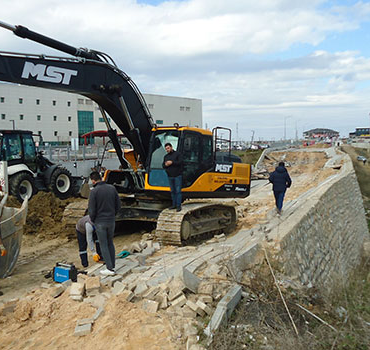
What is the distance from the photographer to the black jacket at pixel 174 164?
7848mm

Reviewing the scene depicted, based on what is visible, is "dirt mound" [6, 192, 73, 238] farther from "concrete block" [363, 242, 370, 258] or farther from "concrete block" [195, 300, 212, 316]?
"concrete block" [363, 242, 370, 258]

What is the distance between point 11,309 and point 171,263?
8.40 ft

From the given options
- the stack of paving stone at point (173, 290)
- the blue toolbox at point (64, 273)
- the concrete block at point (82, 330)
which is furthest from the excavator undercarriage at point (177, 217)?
the concrete block at point (82, 330)

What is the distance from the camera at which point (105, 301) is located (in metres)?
4.85

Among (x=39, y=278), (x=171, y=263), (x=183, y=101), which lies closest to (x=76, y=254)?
(x=39, y=278)

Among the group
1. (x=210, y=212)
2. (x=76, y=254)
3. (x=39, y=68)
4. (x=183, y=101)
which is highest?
(x=183, y=101)

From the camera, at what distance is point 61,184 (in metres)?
13.5

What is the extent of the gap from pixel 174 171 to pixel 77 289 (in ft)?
11.2

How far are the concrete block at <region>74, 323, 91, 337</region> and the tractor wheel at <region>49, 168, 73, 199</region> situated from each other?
372 inches

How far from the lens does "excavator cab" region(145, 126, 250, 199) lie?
825 cm

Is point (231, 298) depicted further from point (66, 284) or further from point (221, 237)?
point (221, 237)

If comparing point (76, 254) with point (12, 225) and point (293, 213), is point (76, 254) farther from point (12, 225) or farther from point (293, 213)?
point (293, 213)

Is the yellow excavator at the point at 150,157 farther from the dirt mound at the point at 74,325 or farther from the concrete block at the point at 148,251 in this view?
the dirt mound at the point at 74,325

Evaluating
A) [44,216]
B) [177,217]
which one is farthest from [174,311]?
[44,216]
